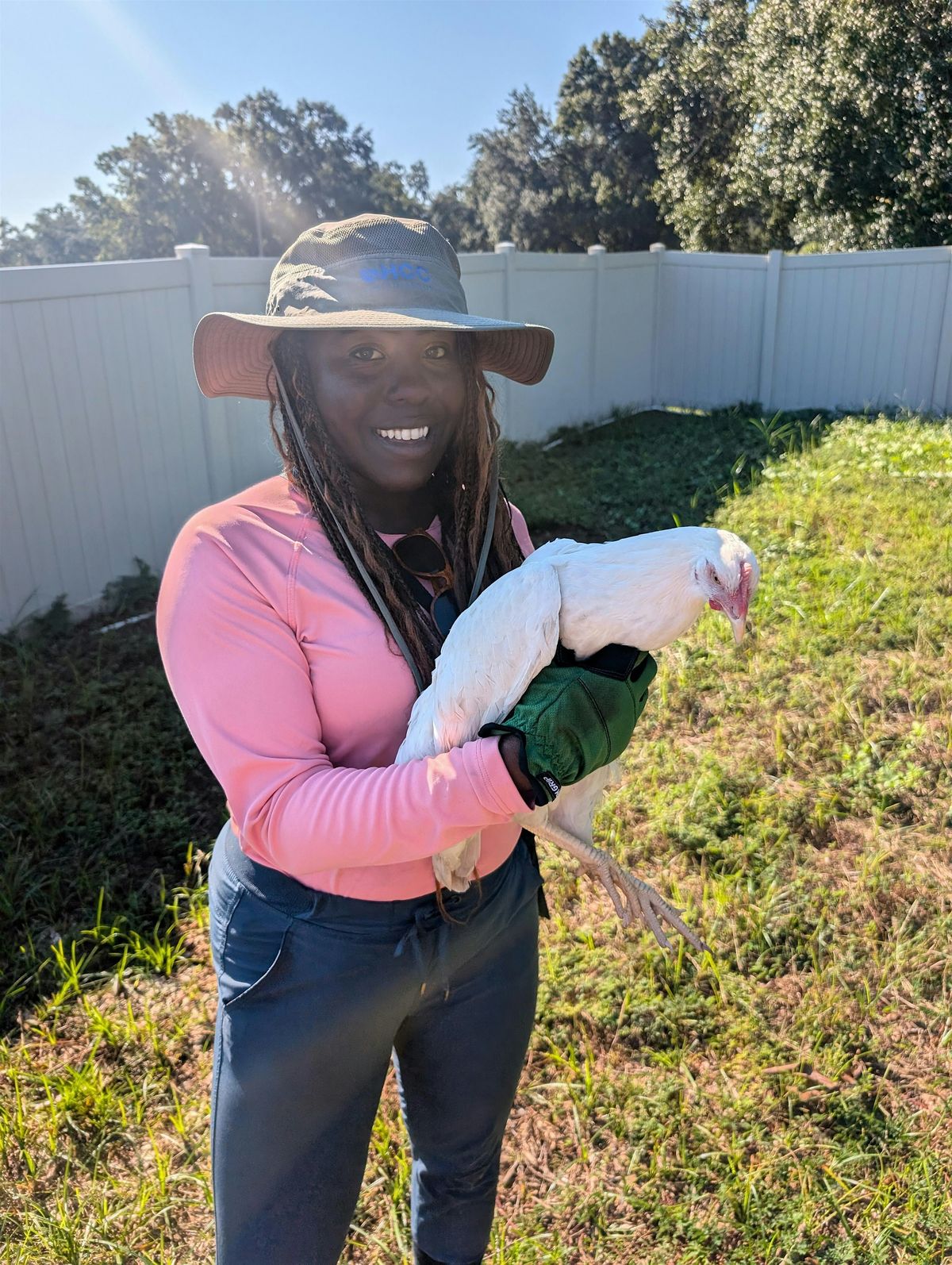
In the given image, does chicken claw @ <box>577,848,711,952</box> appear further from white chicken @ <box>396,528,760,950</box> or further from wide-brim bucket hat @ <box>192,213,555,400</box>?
wide-brim bucket hat @ <box>192,213,555,400</box>

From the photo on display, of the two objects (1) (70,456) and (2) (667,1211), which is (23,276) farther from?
(2) (667,1211)

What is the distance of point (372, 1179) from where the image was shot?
7.39ft

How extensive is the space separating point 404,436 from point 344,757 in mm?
539

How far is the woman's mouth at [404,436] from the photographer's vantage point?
148 centimetres

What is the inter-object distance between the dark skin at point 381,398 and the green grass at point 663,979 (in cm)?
177

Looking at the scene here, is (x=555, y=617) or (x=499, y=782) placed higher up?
(x=555, y=617)

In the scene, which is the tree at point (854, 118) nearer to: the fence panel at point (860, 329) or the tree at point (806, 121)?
the tree at point (806, 121)

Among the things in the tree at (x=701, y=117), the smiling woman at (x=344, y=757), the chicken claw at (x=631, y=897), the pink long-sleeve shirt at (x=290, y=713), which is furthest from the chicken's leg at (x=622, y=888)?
the tree at (x=701, y=117)

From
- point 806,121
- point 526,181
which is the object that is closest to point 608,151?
point 526,181

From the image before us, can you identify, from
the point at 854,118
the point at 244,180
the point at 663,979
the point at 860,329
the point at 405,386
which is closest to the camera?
the point at 405,386

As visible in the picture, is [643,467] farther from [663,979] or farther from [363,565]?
[363,565]

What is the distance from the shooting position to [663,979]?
271 centimetres

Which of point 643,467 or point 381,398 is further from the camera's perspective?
point 643,467

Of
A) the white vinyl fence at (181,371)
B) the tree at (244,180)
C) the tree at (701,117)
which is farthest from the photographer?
the tree at (244,180)
